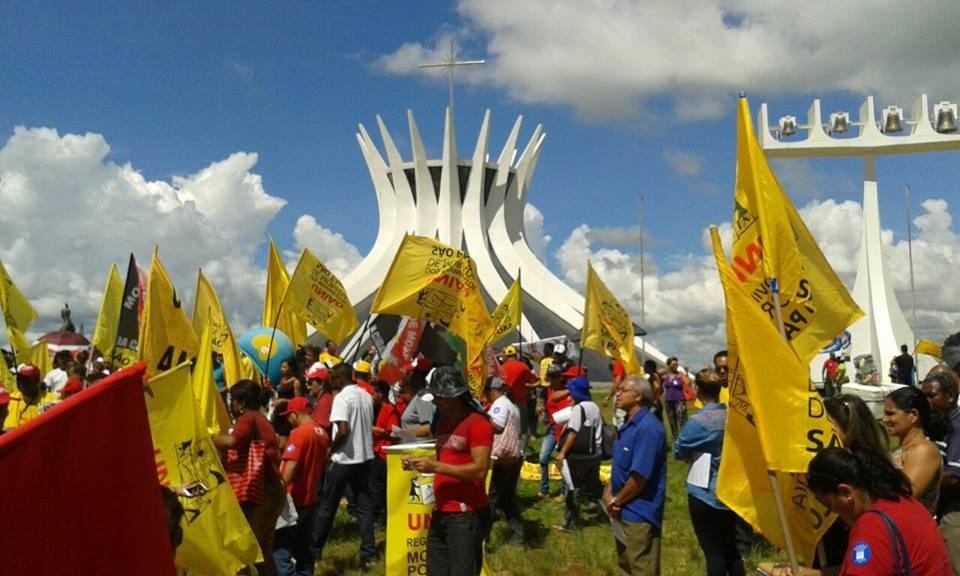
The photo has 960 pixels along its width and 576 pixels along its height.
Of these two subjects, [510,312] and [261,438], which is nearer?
[261,438]

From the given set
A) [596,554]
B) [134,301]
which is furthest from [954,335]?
[134,301]

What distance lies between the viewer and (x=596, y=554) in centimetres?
758

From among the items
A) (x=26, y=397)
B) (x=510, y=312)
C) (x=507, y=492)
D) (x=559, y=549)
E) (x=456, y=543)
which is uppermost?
(x=510, y=312)

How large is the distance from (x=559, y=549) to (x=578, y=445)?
1.09 meters

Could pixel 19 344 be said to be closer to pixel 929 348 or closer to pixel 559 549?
pixel 559 549

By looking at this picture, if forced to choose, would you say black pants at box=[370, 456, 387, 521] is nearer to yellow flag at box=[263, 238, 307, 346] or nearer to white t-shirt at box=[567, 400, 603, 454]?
white t-shirt at box=[567, 400, 603, 454]

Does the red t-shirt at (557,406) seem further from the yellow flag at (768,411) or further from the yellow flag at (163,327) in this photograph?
the yellow flag at (768,411)

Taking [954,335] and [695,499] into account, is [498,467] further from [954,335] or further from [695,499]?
[954,335]

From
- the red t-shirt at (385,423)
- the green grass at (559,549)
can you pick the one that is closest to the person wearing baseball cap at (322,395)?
the red t-shirt at (385,423)

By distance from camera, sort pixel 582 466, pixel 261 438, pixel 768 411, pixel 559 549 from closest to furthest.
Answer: pixel 768 411
pixel 261 438
pixel 559 549
pixel 582 466

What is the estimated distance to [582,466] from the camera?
853cm

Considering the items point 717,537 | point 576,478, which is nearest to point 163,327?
point 576,478

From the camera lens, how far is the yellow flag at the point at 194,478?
4391 millimetres

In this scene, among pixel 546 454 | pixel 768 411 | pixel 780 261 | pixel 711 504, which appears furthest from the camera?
pixel 546 454
